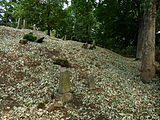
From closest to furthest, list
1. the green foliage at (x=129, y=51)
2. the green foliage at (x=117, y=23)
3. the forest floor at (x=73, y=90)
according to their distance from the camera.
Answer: the forest floor at (x=73, y=90) → the green foliage at (x=117, y=23) → the green foliage at (x=129, y=51)

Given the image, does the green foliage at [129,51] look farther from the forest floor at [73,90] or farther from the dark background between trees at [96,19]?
the forest floor at [73,90]

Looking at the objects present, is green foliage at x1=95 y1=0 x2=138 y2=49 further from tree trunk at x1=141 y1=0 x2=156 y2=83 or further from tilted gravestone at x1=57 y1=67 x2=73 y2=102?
tilted gravestone at x1=57 y1=67 x2=73 y2=102

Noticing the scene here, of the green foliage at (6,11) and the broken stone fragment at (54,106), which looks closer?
the broken stone fragment at (54,106)

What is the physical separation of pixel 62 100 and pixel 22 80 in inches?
102

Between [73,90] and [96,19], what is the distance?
1701 cm

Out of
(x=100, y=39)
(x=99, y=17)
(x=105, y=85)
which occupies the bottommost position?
(x=105, y=85)

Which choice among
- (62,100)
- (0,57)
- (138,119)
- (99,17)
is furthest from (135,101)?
(99,17)

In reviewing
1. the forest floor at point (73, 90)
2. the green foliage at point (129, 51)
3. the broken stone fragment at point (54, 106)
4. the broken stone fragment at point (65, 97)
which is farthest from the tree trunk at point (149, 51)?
the green foliage at point (129, 51)

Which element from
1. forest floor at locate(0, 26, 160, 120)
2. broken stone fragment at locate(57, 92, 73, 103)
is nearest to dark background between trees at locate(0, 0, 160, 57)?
forest floor at locate(0, 26, 160, 120)

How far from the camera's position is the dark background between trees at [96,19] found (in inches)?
766

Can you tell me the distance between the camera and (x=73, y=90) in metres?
7.93

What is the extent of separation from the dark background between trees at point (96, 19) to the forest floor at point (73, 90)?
8.29 meters

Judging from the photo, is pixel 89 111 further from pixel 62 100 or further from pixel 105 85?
pixel 105 85

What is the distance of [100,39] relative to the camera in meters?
23.9
